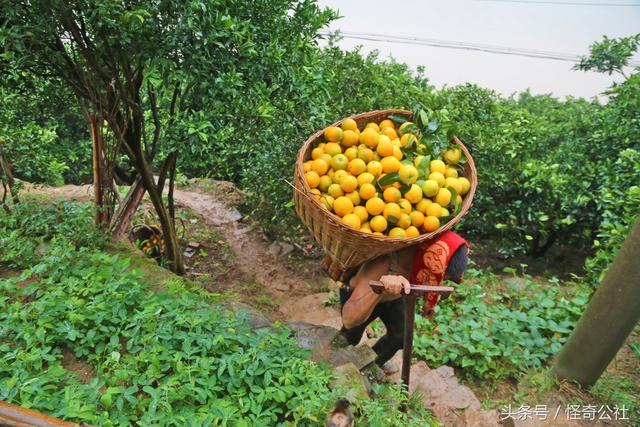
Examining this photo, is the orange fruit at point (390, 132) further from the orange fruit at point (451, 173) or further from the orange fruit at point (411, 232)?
the orange fruit at point (411, 232)

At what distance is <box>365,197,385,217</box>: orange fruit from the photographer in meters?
2.55

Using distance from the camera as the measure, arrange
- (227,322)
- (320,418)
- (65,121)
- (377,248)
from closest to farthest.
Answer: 1. (320,418)
2. (377,248)
3. (227,322)
4. (65,121)

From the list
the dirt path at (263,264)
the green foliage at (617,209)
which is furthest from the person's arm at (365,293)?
the green foliage at (617,209)

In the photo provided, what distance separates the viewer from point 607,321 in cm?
317

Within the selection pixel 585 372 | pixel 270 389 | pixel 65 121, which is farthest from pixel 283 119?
pixel 65 121

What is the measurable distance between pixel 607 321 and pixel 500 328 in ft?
4.35

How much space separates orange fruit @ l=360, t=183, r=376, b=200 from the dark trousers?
3.10ft

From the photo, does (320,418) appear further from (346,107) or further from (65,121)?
(65,121)

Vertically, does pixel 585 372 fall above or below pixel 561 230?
below

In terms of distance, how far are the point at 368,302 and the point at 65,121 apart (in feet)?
26.0

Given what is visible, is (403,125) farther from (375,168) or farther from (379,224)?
(379,224)

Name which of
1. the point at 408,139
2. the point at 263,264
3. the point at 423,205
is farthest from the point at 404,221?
the point at 263,264

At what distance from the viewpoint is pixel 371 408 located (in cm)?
228

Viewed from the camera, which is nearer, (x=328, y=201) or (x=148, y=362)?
(x=148, y=362)
